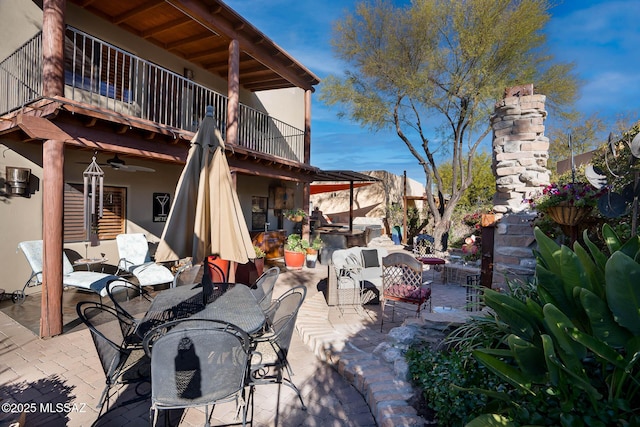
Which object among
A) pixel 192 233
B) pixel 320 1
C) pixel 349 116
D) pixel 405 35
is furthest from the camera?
pixel 349 116

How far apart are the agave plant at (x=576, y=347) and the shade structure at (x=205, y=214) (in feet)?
8.50

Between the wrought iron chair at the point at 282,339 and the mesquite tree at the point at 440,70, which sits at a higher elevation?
the mesquite tree at the point at 440,70

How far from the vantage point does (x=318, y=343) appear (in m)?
4.18

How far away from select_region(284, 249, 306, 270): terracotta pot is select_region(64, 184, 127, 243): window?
4.30 metres

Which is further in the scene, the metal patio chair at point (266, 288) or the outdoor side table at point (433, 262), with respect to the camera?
the outdoor side table at point (433, 262)

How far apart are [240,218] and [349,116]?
12.3 metres

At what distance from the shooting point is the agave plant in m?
1.52

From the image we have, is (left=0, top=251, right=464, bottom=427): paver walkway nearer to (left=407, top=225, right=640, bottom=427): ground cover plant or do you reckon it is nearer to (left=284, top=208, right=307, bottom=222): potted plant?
(left=407, top=225, right=640, bottom=427): ground cover plant

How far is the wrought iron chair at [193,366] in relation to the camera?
2.22m

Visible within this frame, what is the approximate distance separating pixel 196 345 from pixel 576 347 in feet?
7.57

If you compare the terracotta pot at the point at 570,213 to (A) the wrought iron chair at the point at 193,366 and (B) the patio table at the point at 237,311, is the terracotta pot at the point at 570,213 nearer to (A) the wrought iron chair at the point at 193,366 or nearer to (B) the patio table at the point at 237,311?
(B) the patio table at the point at 237,311

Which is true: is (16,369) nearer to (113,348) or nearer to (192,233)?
(113,348)

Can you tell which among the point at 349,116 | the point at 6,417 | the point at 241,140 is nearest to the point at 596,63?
the point at 349,116

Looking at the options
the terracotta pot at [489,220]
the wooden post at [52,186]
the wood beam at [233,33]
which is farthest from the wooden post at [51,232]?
the terracotta pot at [489,220]
